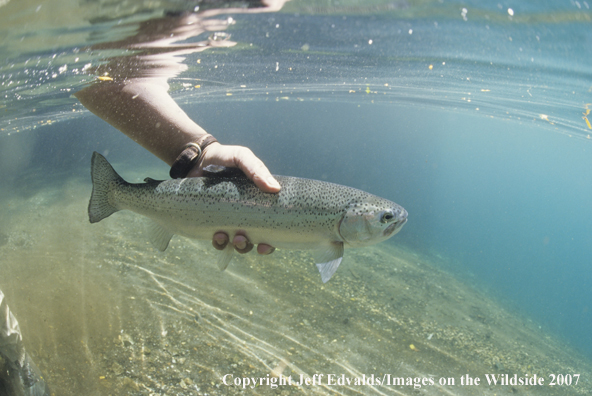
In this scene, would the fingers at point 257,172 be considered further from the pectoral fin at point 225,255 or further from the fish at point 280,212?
the pectoral fin at point 225,255

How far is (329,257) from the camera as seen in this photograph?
2982 millimetres

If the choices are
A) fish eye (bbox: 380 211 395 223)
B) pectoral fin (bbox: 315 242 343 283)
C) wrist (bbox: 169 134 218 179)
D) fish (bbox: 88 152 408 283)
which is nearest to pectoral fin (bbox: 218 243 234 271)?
fish (bbox: 88 152 408 283)

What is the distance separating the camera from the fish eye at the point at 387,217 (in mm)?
2850

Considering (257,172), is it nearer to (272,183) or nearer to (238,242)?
A: (272,183)

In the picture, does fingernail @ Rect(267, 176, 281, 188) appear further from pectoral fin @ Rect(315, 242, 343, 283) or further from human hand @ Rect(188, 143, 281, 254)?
pectoral fin @ Rect(315, 242, 343, 283)

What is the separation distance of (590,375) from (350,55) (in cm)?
1244

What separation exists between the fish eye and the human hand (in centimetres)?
101

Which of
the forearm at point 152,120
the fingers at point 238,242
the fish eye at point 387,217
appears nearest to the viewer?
the fish eye at point 387,217

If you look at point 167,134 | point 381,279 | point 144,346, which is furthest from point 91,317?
point 381,279

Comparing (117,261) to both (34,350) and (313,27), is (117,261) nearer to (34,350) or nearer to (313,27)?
(34,350)

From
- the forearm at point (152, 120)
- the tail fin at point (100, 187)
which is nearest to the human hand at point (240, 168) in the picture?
the forearm at point (152, 120)

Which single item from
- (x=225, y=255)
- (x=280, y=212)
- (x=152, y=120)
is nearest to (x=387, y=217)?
(x=280, y=212)

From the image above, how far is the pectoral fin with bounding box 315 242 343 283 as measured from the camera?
9.56 feet

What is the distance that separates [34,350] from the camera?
4879mm
